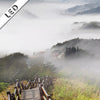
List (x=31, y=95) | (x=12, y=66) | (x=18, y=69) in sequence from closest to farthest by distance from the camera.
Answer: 1. (x=31, y=95)
2. (x=18, y=69)
3. (x=12, y=66)

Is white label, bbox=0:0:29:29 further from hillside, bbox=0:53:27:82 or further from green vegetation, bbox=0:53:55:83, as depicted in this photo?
hillside, bbox=0:53:27:82

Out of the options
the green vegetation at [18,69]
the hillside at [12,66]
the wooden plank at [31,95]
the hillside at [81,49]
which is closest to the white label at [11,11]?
the wooden plank at [31,95]

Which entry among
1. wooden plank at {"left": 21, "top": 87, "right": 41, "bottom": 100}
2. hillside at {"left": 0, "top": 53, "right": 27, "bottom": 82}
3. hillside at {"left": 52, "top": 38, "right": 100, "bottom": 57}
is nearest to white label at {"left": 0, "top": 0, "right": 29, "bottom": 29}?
wooden plank at {"left": 21, "top": 87, "right": 41, "bottom": 100}

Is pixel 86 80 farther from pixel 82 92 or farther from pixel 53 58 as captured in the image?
pixel 53 58

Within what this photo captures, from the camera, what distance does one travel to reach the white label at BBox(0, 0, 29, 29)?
837cm

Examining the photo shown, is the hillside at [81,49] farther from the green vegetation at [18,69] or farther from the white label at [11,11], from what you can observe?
the white label at [11,11]

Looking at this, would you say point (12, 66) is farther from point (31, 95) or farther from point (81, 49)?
point (81, 49)

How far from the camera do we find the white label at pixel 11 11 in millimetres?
8369

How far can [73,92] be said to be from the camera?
2108cm

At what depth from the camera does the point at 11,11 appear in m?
8.39

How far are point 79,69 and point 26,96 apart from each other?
1980cm

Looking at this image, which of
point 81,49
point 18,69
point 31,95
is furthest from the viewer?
point 81,49

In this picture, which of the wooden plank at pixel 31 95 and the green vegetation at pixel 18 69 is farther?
the green vegetation at pixel 18 69

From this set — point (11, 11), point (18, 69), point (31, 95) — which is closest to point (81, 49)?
point (18, 69)
